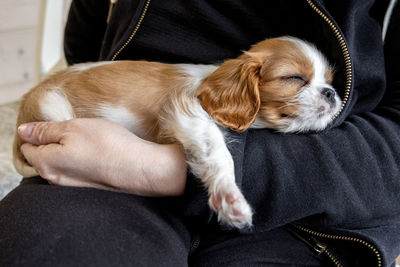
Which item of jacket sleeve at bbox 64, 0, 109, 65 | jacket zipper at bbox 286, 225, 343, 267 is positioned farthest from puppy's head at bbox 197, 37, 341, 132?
jacket sleeve at bbox 64, 0, 109, 65

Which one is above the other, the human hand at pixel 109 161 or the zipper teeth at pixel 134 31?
the zipper teeth at pixel 134 31

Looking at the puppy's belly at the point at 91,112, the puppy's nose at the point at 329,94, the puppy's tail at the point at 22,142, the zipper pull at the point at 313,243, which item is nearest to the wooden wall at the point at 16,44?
the puppy's tail at the point at 22,142

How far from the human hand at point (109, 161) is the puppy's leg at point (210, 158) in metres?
0.04

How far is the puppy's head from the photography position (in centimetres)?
104

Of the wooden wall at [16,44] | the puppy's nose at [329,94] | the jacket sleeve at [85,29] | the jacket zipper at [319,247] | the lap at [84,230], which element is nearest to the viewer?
the lap at [84,230]

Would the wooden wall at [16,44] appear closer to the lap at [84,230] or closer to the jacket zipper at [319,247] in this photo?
the lap at [84,230]

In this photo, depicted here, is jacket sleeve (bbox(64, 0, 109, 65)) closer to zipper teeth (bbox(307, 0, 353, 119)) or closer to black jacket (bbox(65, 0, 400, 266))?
black jacket (bbox(65, 0, 400, 266))

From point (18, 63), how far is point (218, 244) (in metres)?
2.90

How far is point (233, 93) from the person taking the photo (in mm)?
1046

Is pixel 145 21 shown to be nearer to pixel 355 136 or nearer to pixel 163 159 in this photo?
pixel 163 159

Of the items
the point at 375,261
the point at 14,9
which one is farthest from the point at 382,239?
the point at 14,9

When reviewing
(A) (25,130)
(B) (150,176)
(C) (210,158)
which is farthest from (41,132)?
(C) (210,158)

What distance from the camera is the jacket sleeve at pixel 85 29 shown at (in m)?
1.52

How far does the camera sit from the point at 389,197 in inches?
36.0
